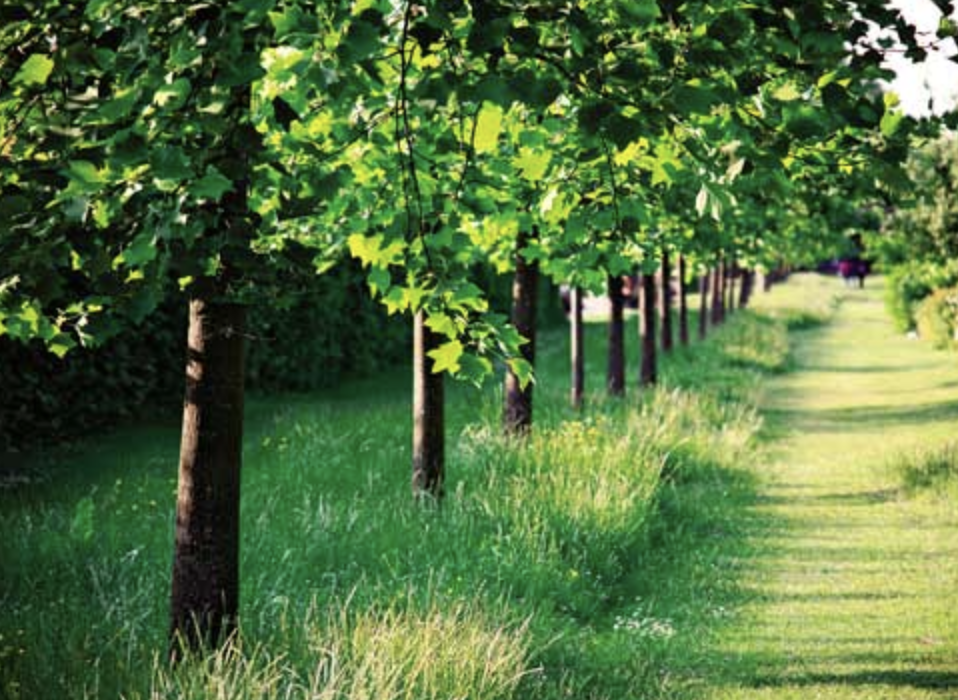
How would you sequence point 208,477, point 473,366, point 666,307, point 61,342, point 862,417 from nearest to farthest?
point 473,366, point 61,342, point 208,477, point 862,417, point 666,307

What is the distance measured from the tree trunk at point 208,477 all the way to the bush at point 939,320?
24366 mm

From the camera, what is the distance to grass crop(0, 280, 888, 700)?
5.31m

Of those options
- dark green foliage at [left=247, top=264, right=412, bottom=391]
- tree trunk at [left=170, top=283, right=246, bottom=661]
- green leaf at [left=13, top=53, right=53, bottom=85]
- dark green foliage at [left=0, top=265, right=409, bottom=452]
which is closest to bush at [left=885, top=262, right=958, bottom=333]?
dark green foliage at [left=247, top=264, right=412, bottom=391]

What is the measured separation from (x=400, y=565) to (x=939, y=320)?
26472 mm

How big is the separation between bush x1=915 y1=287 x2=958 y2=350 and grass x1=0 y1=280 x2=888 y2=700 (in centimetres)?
1734

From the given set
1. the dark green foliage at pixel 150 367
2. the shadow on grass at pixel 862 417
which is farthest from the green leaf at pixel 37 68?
the shadow on grass at pixel 862 417

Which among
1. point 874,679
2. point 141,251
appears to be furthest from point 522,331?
point 141,251

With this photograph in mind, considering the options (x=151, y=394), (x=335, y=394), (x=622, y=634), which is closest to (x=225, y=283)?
(x=622, y=634)

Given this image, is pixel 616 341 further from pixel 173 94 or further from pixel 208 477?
pixel 173 94

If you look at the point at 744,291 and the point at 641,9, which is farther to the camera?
the point at 744,291

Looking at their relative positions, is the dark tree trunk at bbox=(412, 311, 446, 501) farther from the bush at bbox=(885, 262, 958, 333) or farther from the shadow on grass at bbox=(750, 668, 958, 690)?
the bush at bbox=(885, 262, 958, 333)

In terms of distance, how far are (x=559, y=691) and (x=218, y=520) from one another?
2.01 m

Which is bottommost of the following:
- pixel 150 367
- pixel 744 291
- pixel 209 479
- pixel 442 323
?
pixel 209 479

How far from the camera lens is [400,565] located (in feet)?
23.8
